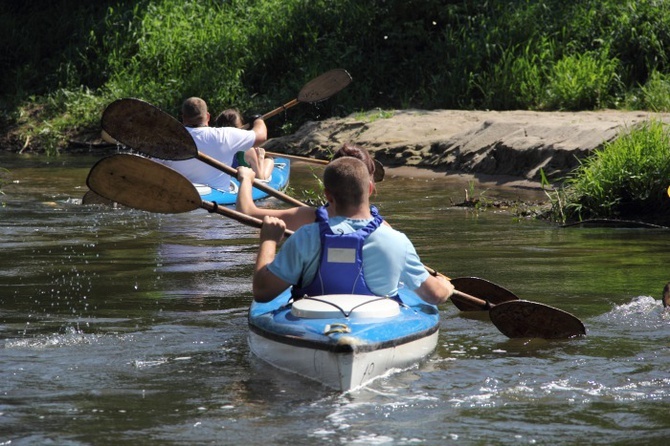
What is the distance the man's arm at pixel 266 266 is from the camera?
5410 millimetres

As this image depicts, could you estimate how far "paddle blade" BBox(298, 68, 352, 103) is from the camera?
41.7 feet

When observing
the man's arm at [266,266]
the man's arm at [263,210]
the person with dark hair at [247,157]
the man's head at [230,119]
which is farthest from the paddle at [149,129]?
the man's head at [230,119]

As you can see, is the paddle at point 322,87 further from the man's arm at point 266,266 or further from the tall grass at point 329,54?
the man's arm at point 266,266

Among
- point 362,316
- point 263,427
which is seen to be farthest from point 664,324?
point 263,427

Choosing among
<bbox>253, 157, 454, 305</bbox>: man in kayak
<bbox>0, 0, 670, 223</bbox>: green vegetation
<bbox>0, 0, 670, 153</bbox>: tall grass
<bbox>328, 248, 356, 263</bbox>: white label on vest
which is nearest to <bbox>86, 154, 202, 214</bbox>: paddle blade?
<bbox>253, 157, 454, 305</bbox>: man in kayak

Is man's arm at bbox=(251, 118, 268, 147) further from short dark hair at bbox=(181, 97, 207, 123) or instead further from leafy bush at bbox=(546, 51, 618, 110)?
leafy bush at bbox=(546, 51, 618, 110)

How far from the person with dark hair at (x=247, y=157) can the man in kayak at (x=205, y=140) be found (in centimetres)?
14

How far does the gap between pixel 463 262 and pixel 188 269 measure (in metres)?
1.89

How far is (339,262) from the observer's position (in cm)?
532

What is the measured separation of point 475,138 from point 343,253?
886 cm

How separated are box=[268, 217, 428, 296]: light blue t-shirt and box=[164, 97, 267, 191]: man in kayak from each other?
15.9 ft

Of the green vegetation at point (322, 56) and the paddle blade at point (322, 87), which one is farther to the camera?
the green vegetation at point (322, 56)

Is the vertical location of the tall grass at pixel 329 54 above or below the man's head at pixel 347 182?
above

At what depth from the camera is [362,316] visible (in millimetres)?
5156
